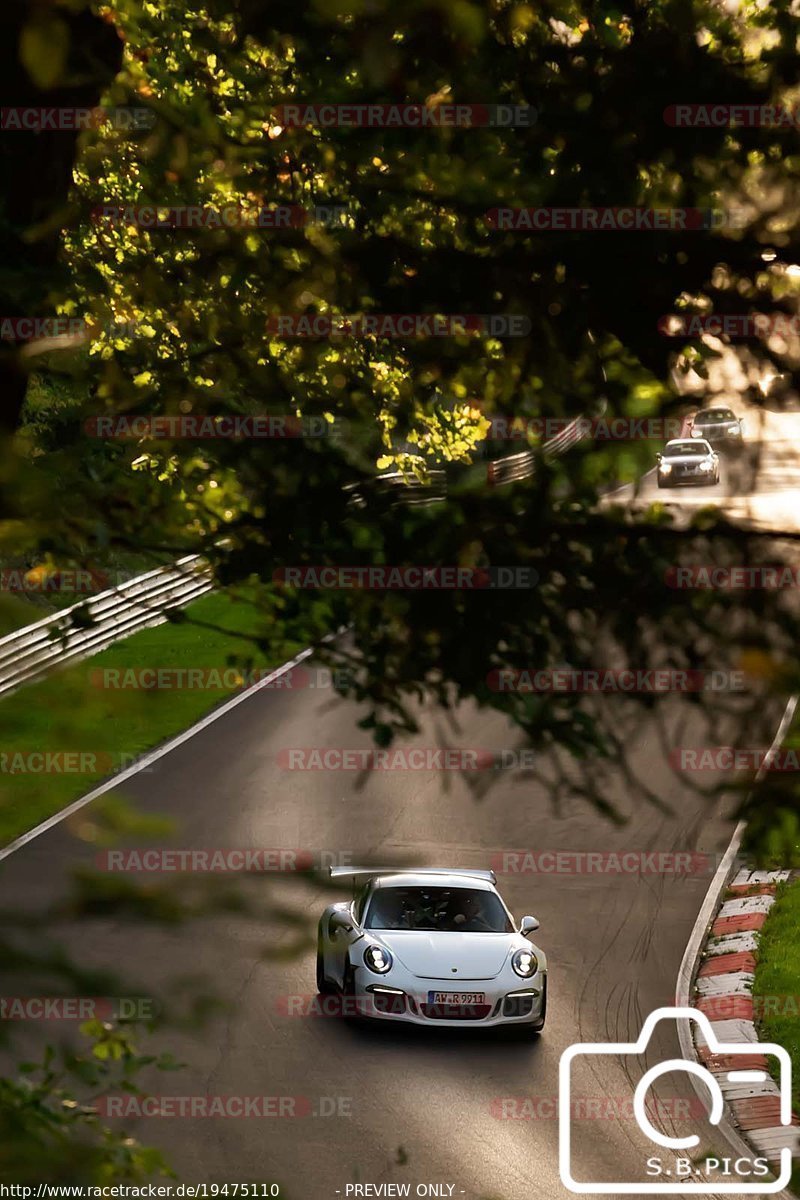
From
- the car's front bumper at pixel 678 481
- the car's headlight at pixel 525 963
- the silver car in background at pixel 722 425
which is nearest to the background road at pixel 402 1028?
the silver car in background at pixel 722 425

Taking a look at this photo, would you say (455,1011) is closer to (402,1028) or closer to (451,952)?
(451,952)

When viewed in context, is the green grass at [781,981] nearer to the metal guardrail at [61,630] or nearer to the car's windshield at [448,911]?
the car's windshield at [448,911]

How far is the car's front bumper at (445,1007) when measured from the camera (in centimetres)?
1384

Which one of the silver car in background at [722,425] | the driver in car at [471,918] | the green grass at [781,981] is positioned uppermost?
the silver car in background at [722,425]

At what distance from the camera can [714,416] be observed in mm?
4641

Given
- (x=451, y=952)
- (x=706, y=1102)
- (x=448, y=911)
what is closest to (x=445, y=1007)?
(x=451, y=952)

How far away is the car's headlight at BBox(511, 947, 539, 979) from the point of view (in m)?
13.9

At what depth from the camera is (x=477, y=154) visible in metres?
4.69

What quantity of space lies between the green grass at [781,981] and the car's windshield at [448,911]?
8.42 feet

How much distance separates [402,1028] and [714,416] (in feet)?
36.0

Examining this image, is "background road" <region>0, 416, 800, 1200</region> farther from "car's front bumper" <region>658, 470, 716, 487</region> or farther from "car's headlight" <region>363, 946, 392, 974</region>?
"car's headlight" <region>363, 946, 392, 974</region>

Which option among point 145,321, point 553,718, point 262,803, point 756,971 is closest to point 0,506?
point 553,718

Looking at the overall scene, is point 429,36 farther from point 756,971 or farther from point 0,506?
point 756,971

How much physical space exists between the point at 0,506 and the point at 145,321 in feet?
12.9
